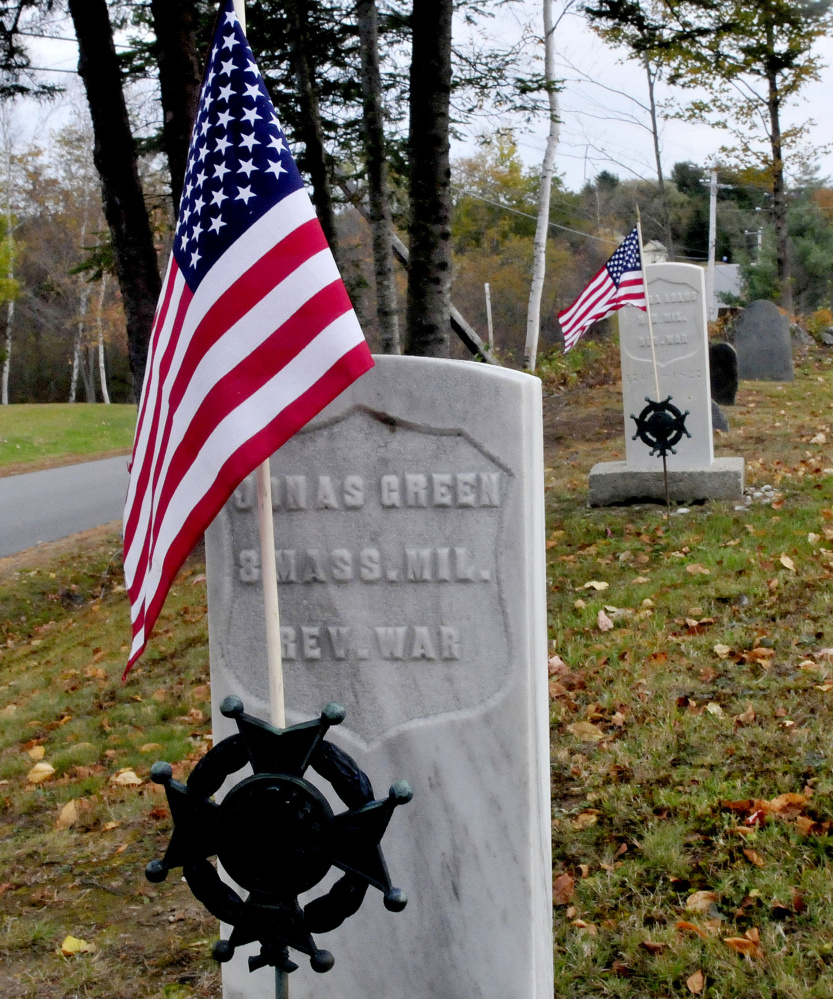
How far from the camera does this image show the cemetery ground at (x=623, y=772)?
3.09m

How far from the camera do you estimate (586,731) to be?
14.5 ft

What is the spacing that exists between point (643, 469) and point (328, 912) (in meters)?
7.06

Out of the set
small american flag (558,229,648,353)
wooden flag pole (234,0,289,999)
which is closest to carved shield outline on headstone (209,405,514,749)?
wooden flag pole (234,0,289,999)

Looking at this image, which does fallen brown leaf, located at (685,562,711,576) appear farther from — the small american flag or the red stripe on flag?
the red stripe on flag

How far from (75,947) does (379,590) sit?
1.81 metres

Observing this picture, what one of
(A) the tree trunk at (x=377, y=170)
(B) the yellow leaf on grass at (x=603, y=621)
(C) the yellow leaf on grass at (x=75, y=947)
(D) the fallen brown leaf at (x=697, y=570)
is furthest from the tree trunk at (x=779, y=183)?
(C) the yellow leaf on grass at (x=75, y=947)

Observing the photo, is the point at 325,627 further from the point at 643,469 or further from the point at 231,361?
the point at 643,469

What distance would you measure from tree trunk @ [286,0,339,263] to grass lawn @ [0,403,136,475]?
13134 mm

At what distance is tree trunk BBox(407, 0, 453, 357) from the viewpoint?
776cm

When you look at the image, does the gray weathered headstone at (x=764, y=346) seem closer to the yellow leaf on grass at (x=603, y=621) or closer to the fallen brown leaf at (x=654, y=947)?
the yellow leaf on grass at (x=603, y=621)

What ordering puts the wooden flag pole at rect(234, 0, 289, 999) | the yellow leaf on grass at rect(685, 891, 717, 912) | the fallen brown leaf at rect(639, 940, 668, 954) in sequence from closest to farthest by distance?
the wooden flag pole at rect(234, 0, 289, 999) → the fallen brown leaf at rect(639, 940, 668, 954) → the yellow leaf on grass at rect(685, 891, 717, 912)

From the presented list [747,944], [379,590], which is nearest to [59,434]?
[379,590]

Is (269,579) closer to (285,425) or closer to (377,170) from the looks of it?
(285,425)

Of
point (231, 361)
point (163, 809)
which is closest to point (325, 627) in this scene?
point (231, 361)
